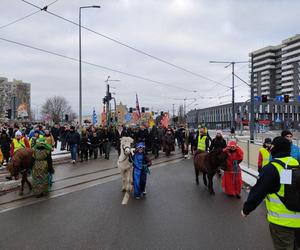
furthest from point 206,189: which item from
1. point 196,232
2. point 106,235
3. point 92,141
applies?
point 92,141

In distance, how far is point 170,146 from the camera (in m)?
22.2

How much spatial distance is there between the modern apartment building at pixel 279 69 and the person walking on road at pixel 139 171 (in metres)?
137

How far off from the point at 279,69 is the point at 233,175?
528 ft

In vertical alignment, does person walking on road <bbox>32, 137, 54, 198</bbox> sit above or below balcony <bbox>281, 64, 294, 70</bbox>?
below

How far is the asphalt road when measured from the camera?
19.4 feet

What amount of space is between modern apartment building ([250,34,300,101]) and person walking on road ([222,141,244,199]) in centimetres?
13618

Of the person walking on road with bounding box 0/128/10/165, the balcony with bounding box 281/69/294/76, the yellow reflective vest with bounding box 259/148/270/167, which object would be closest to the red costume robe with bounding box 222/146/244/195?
the yellow reflective vest with bounding box 259/148/270/167

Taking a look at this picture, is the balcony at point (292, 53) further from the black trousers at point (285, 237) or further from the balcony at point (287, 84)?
the black trousers at point (285, 237)

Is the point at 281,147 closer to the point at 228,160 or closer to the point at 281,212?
the point at 281,212

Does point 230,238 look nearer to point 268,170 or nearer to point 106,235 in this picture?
point 106,235

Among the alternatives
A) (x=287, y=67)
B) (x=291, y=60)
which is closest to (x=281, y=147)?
(x=291, y=60)

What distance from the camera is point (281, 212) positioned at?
3.91 meters

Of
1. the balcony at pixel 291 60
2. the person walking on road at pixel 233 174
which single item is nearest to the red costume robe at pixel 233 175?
the person walking on road at pixel 233 174

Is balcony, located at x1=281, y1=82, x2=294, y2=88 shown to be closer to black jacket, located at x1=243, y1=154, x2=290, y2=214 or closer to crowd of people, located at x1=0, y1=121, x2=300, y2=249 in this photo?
crowd of people, located at x1=0, y1=121, x2=300, y2=249
